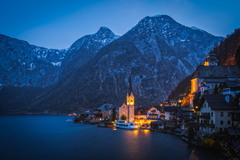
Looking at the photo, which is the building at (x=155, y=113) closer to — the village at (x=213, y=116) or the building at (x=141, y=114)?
the village at (x=213, y=116)

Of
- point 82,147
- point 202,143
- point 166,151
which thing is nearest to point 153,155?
point 166,151

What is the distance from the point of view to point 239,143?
38.9 meters

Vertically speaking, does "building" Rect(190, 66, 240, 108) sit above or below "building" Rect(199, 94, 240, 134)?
above

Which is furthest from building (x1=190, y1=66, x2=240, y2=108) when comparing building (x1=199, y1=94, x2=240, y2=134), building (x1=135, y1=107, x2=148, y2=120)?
building (x1=135, y1=107, x2=148, y2=120)

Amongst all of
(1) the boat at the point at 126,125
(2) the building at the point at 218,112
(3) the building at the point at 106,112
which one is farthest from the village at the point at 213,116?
(3) the building at the point at 106,112

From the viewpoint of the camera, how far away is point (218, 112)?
48219mm

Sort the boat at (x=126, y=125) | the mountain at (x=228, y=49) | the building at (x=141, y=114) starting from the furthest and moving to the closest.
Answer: the building at (x=141, y=114)
the mountain at (x=228, y=49)
the boat at (x=126, y=125)

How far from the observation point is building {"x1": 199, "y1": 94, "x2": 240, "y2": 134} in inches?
1881

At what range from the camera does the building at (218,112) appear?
157 ft

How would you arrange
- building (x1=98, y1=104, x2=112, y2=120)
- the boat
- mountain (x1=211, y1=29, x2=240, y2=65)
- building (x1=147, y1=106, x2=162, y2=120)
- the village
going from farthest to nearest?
building (x1=98, y1=104, x2=112, y2=120)
mountain (x1=211, y1=29, x2=240, y2=65)
building (x1=147, y1=106, x2=162, y2=120)
the boat
the village

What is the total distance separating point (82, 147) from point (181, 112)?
37.9 metres

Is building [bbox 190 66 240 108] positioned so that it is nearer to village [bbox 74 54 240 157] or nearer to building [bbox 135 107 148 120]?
village [bbox 74 54 240 157]

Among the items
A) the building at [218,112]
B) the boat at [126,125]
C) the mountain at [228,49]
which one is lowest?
the boat at [126,125]

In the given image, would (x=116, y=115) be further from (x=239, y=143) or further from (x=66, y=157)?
(x=239, y=143)
